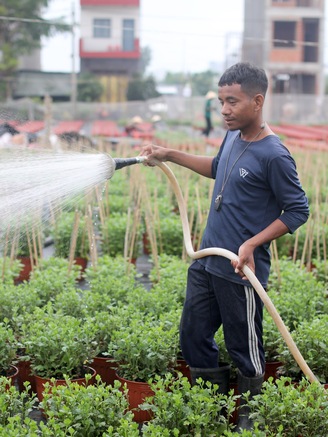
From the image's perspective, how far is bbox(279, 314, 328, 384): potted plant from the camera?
4223 millimetres

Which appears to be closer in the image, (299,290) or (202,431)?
(202,431)

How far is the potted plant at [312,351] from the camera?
4223 millimetres

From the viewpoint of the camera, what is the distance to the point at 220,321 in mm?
4012

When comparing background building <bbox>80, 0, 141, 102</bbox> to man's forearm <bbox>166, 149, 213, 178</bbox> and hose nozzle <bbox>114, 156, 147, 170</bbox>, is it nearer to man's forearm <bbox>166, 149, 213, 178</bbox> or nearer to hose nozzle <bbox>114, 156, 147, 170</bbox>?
man's forearm <bbox>166, 149, 213, 178</bbox>

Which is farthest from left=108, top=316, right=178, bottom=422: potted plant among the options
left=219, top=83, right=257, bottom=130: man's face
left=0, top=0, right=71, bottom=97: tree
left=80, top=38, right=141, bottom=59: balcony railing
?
left=80, top=38, right=141, bottom=59: balcony railing

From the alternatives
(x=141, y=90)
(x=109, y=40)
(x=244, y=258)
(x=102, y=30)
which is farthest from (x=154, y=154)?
(x=109, y=40)

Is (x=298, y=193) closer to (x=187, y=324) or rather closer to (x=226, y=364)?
(x=187, y=324)

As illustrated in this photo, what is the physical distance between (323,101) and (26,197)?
1383 inches

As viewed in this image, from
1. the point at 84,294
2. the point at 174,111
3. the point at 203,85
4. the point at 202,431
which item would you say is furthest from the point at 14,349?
the point at 203,85

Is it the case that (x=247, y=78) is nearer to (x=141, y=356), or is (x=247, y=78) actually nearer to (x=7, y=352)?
(x=141, y=356)

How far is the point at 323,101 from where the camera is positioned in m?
37.6

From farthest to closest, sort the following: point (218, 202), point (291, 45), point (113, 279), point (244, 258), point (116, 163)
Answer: point (291, 45)
point (113, 279)
point (116, 163)
point (218, 202)
point (244, 258)

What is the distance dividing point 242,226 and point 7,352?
161 centimetres

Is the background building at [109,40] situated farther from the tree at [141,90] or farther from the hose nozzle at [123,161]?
the hose nozzle at [123,161]
